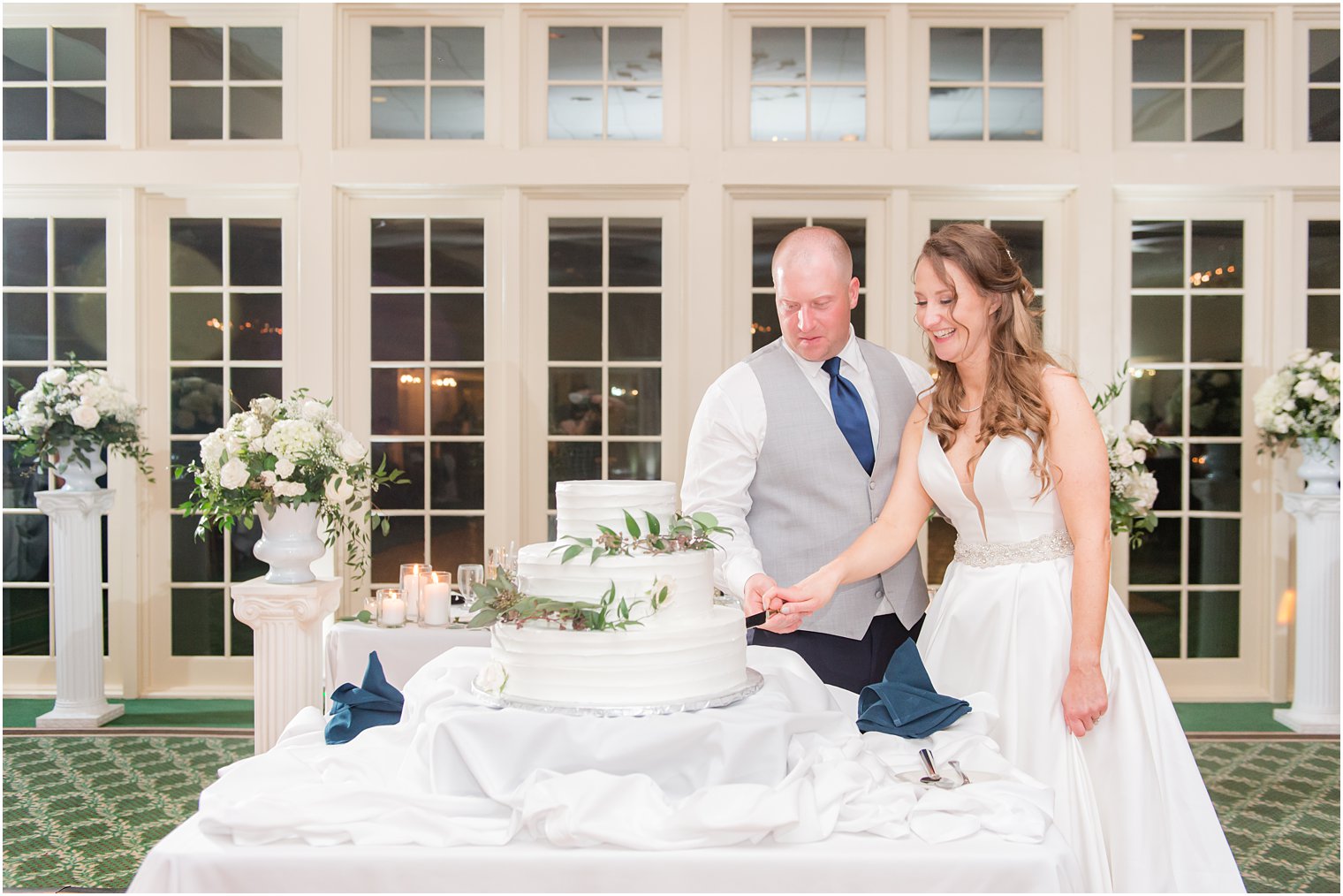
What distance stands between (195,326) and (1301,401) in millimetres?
5653

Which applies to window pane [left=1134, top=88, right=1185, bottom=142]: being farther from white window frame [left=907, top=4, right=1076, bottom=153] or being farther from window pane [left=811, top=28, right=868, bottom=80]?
window pane [left=811, top=28, right=868, bottom=80]

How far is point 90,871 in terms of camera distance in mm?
3119

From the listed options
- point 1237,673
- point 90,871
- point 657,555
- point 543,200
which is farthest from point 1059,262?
point 90,871

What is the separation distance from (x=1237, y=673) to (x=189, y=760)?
5243mm

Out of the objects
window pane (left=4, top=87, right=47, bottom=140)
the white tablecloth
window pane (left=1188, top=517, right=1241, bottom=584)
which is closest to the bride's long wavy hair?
the white tablecloth

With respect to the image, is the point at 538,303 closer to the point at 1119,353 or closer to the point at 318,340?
the point at 318,340

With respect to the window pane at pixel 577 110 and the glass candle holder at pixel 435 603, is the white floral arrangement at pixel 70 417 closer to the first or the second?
the glass candle holder at pixel 435 603

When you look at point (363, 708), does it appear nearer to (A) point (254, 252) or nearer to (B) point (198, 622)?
(B) point (198, 622)

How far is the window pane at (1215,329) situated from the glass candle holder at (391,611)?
14.0 feet

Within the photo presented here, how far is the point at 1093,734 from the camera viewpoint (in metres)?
2.06

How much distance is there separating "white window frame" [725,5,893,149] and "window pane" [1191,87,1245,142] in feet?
5.49

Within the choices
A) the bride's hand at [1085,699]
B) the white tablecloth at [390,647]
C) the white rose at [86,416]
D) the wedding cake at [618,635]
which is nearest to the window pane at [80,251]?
the white rose at [86,416]

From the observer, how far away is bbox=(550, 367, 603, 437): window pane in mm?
5328

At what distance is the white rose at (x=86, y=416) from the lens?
15.1 ft
